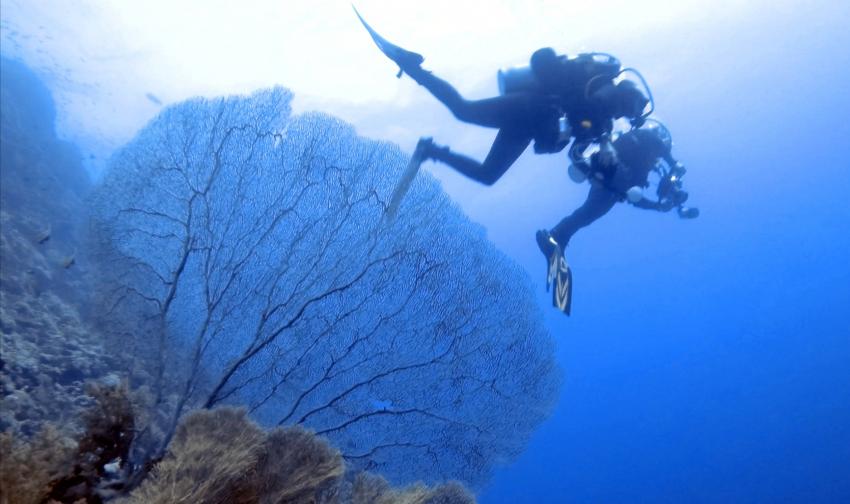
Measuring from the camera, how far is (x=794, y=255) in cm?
5862

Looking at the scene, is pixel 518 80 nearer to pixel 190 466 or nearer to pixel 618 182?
pixel 618 182

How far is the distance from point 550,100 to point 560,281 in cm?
197

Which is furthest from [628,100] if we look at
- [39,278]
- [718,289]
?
[718,289]

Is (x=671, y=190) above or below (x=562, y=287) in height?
above

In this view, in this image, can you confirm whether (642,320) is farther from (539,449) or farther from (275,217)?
(275,217)

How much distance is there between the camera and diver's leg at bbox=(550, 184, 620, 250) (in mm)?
6656

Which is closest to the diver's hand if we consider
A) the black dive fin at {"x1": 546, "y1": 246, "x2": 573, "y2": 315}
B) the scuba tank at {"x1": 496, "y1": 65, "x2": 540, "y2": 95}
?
the scuba tank at {"x1": 496, "y1": 65, "x2": 540, "y2": 95}

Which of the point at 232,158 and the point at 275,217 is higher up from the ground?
the point at 232,158

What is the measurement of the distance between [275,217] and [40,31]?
3122cm

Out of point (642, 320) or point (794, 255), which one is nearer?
point (794, 255)

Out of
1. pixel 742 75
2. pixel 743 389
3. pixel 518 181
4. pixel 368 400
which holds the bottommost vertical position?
pixel 368 400

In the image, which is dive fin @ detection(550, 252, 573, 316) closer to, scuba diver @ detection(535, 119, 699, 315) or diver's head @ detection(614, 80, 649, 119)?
scuba diver @ detection(535, 119, 699, 315)

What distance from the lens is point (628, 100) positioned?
17.3ft

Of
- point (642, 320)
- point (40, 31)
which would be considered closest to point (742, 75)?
point (40, 31)
